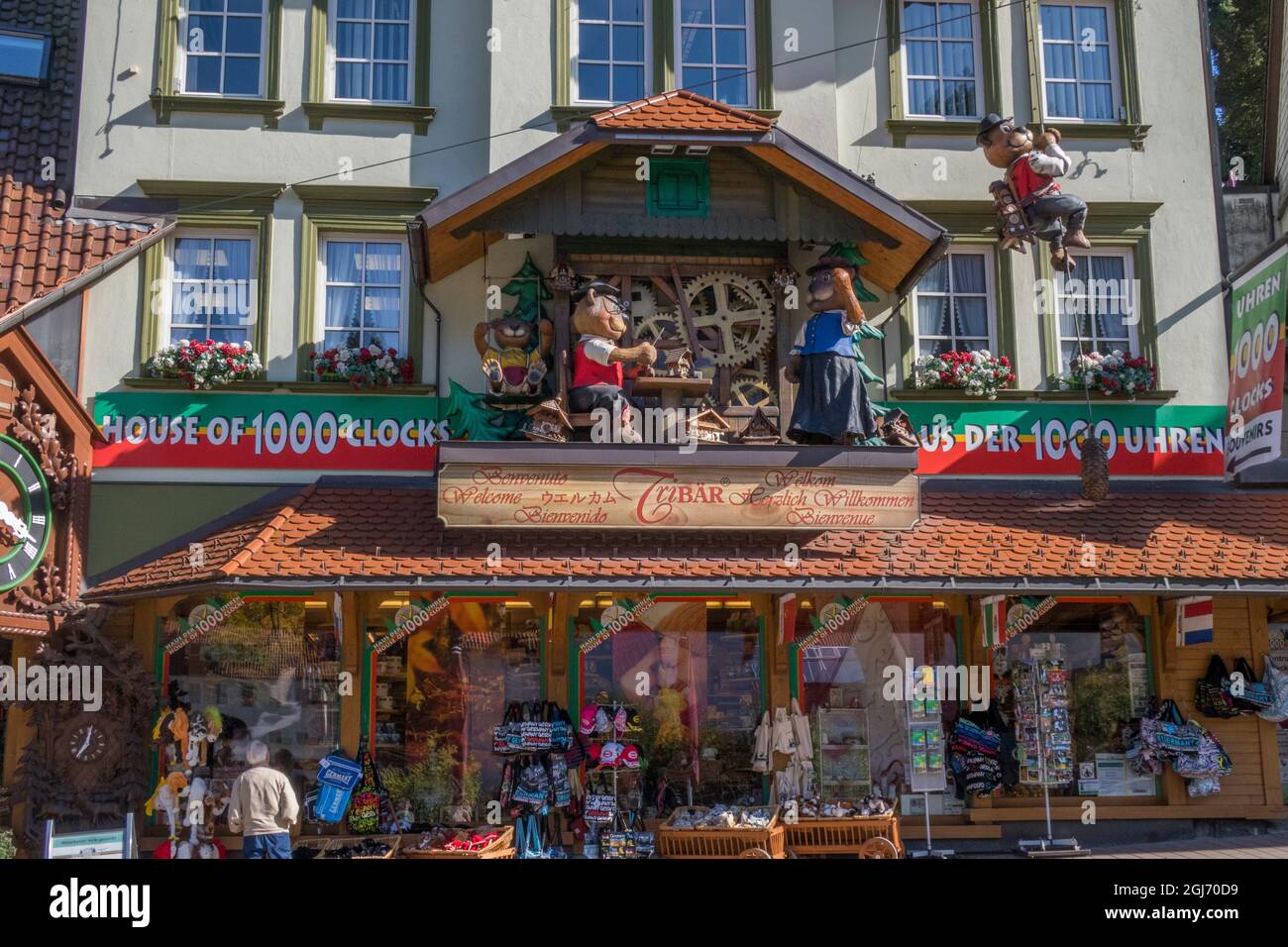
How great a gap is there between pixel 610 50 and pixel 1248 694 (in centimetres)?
972

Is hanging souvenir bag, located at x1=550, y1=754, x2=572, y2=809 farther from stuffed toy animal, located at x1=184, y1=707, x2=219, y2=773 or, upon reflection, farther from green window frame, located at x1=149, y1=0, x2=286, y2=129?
green window frame, located at x1=149, y1=0, x2=286, y2=129

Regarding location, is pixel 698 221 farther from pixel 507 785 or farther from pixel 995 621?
pixel 507 785

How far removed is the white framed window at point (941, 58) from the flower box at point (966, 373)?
2.93m

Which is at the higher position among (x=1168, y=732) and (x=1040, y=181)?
(x=1040, y=181)

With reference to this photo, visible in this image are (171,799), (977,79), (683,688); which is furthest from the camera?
(977,79)

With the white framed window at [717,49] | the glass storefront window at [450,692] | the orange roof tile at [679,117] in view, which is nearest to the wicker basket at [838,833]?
the glass storefront window at [450,692]

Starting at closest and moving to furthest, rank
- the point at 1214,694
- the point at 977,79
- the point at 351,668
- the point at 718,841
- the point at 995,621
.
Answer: the point at 718,841 < the point at 995,621 < the point at 351,668 < the point at 1214,694 < the point at 977,79

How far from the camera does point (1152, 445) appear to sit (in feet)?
49.7

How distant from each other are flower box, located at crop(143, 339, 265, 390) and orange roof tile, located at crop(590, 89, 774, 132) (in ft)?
14.4

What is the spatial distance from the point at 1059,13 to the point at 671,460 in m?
7.56

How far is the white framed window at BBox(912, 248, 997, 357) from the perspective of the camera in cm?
1537

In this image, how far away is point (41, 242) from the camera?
14.3 meters

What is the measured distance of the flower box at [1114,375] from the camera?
49.2ft

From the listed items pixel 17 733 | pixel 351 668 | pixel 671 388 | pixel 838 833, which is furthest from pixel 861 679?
pixel 17 733
